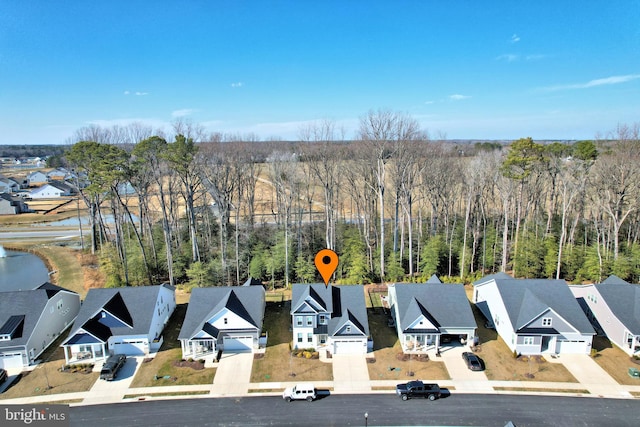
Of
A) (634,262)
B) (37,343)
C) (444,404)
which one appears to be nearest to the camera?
(444,404)

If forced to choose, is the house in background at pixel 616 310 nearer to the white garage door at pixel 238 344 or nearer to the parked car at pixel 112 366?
the white garage door at pixel 238 344

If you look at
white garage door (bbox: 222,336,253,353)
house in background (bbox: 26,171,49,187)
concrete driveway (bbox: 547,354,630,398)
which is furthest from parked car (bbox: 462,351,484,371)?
house in background (bbox: 26,171,49,187)

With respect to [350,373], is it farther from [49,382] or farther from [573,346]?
[49,382]

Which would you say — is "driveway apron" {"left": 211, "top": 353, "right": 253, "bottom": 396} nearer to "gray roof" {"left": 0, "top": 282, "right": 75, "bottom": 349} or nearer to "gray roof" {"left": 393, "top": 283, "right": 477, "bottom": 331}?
"gray roof" {"left": 393, "top": 283, "right": 477, "bottom": 331}

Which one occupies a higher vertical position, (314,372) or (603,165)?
(603,165)

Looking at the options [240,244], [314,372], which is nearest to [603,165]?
[314,372]

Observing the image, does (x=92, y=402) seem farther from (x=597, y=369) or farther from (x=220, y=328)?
(x=597, y=369)

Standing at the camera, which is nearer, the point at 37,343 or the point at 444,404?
the point at 444,404
